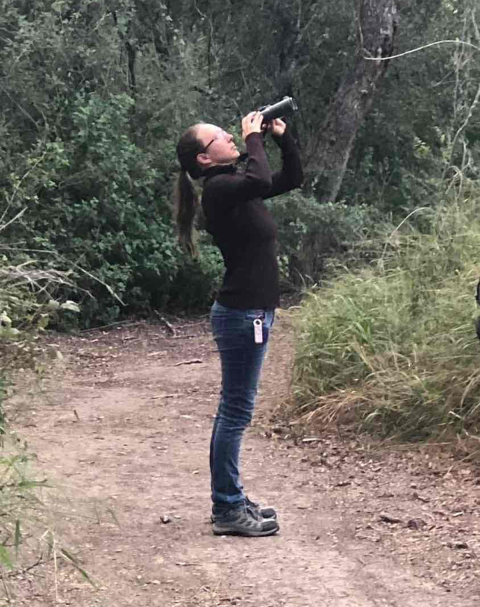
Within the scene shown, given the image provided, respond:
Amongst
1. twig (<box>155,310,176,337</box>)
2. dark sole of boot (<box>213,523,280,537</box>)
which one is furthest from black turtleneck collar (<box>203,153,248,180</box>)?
twig (<box>155,310,176,337</box>)

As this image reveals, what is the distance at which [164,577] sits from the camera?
3.74 meters

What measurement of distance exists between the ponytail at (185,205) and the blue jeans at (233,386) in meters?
0.45

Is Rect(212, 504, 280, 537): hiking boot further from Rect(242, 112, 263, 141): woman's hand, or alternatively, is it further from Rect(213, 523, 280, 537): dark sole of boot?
Rect(242, 112, 263, 141): woman's hand

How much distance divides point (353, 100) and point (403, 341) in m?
6.25

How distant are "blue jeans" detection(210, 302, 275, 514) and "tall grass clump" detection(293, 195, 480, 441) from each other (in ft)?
5.29

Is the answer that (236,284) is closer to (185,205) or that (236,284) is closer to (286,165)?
(185,205)

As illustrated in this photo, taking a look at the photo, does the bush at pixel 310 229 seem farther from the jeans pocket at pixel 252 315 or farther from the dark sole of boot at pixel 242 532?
the jeans pocket at pixel 252 315

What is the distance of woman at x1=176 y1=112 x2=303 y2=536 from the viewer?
3.97 metres

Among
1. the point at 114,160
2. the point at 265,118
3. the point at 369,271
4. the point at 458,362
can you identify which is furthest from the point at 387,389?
the point at 114,160

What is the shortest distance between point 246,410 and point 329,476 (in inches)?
48.8

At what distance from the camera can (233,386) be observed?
4078 mm

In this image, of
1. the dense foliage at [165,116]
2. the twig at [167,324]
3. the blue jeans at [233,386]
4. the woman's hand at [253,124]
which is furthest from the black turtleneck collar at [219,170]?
the twig at [167,324]

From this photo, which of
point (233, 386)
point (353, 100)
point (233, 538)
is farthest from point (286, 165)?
point (353, 100)

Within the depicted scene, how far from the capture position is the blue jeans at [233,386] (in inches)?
157
